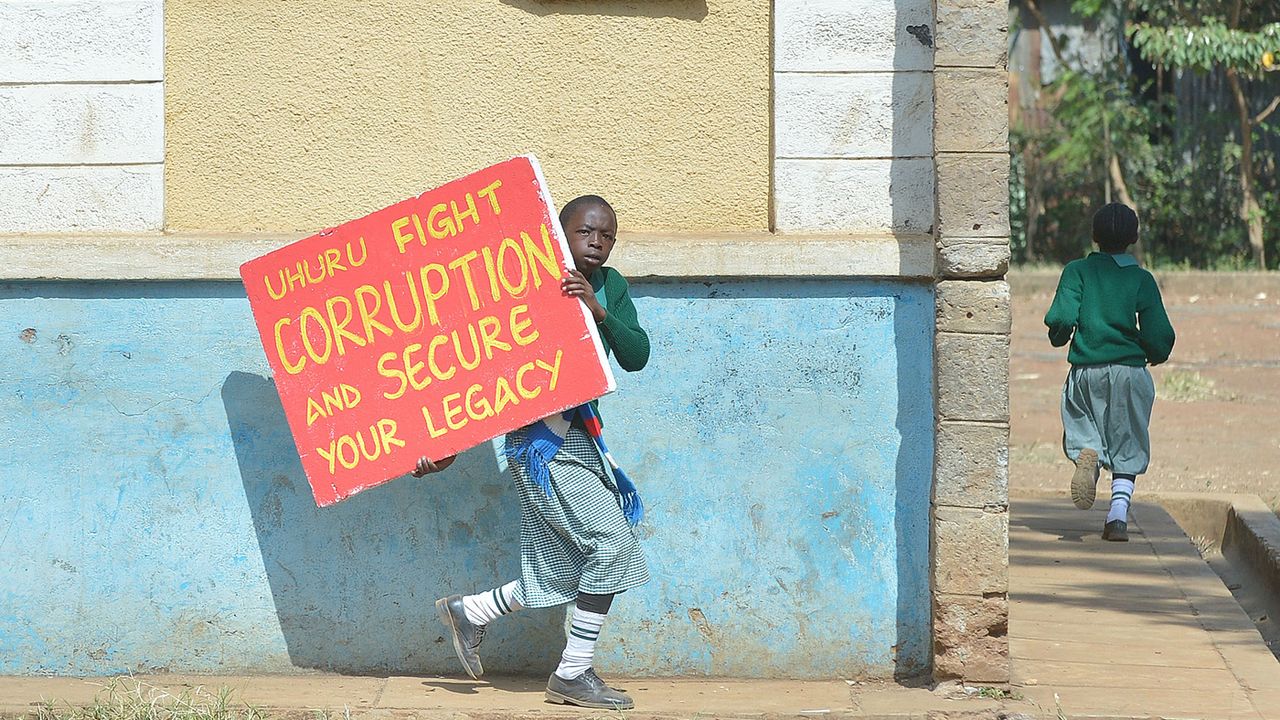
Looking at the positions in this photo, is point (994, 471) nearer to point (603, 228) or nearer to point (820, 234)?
point (820, 234)

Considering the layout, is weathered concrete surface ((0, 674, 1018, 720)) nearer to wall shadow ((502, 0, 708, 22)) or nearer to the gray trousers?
wall shadow ((502, 0, 708, 22))

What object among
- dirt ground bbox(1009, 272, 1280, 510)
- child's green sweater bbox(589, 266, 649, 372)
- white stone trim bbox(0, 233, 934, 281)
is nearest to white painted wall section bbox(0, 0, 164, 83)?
white stone trim bbox(0, 233, 934, 281)

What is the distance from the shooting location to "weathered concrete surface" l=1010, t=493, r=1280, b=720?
471cm

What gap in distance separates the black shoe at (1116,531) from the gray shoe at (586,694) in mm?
3256

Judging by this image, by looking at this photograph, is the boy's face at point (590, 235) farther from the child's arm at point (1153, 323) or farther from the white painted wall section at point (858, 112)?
the child's arm at point (1153, 323)

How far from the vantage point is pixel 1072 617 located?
577cm

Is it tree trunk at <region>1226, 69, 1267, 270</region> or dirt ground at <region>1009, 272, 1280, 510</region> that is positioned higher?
tree trunk at <region>1226, 69, 1267, 270</region>

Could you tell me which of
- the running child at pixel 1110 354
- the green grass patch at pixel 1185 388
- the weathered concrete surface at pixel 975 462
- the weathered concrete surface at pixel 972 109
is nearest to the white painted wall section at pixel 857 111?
the weathered concrete surface at pixel 972 109

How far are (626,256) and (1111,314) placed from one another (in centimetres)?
293

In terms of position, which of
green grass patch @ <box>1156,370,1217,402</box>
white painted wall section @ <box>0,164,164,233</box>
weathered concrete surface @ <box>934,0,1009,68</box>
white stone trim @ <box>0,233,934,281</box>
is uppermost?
weathered concrete surface @ <box>934,0,1009,68</box>

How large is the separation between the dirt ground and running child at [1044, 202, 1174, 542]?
1.13 meters

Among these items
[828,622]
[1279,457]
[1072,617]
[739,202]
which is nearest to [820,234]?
[739,202]

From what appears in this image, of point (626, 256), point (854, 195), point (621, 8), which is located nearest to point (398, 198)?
point (626, 256)

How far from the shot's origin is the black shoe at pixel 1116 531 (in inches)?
276
